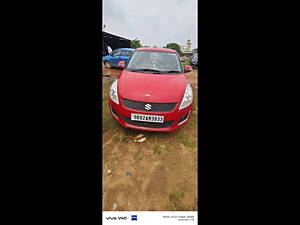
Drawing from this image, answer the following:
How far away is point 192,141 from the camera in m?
2.29

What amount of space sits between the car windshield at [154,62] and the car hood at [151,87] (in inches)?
9.1

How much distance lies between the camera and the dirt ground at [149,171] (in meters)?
1.53

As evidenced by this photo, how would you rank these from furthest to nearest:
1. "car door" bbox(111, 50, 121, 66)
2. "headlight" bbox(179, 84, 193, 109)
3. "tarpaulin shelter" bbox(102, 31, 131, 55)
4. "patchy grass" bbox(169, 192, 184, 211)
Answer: "tarpaulin shelter" bbox(102, 31, 131, 55) → "car door" bbox(111, 50, 121, 66) → "headlight" bbox(179, 84, 193, 109) → "patchy grass" bbox(169, 192, 184, 211)

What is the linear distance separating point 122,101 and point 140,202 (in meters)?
1.38

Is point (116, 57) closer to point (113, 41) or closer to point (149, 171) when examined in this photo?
point (149, 171)

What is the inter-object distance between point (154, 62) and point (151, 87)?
1.09m

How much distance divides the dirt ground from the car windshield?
4.20ft

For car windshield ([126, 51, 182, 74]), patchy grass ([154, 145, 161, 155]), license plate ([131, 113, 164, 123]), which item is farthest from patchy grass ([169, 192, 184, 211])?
car windshield ([126, 51, 182, 74])

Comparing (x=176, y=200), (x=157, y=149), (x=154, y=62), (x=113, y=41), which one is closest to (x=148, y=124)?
(x=157, y=149)

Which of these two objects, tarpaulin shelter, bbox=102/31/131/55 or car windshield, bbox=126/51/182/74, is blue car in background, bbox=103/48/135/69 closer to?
tarpaulin shelter, bbox=102/31/131/55

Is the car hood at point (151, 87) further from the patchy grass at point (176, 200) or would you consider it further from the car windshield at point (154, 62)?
the patchy grass at point (176, 200)

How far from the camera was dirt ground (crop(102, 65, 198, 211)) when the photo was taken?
5.03 ft

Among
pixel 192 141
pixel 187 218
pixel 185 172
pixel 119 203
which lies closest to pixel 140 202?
pixel 119 203

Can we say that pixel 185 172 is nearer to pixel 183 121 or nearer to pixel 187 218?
pixel 187 218
